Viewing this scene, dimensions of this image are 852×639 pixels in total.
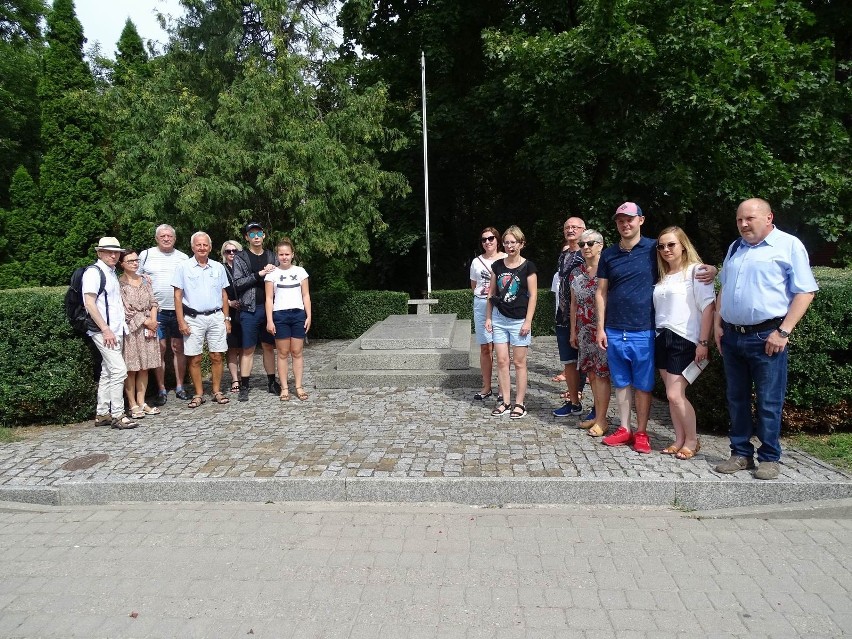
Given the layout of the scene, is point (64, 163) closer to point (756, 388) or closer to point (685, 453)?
point (685, 453)

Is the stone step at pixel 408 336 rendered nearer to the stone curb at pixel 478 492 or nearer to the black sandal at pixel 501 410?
the black sandal at pixel 501 410

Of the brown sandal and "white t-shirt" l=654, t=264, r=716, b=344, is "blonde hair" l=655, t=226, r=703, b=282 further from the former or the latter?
the brown sandal

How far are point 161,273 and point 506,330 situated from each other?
401 centimetres

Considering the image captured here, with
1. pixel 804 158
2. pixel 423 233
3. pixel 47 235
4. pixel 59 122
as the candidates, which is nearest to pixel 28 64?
pixel 59 122

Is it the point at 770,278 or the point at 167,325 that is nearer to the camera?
the point at 770,278

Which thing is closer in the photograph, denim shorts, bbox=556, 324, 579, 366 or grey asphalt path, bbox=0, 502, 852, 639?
grey asphalt path, bbox=0, 502, 852, 639

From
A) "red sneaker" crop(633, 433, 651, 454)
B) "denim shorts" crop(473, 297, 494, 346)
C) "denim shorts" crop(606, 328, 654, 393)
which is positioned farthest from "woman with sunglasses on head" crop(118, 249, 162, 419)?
"red sneaker" crop(633, 433, 651, 454)

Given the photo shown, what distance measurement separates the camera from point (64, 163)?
20641 millimetres

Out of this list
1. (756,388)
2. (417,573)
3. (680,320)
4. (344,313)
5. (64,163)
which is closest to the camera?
(417,573)

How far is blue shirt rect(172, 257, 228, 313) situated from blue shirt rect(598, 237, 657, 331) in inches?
171

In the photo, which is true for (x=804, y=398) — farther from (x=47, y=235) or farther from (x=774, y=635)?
(x=47, y=235)

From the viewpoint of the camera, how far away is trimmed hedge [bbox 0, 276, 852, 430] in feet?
17.7

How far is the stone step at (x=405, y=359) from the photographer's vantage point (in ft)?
28.4

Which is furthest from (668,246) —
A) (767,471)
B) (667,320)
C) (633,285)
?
A: (767,471)
